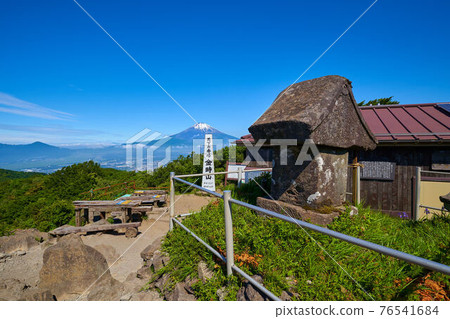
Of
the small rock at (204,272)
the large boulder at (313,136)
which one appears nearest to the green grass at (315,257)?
the small rock at (204,272)

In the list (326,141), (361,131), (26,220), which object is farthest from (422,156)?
(26,220)

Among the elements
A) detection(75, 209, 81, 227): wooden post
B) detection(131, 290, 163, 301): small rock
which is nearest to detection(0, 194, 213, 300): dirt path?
detection(131, 290, 163, 301): small rock

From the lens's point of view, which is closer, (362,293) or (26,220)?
(362,293)

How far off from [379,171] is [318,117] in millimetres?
5652

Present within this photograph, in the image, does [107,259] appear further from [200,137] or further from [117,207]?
[200,137]

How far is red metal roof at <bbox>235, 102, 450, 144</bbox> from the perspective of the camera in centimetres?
678

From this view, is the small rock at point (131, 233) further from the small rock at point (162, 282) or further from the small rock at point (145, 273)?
the small rock at point (162, 282)

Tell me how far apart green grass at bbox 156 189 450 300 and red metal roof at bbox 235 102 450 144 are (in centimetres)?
351

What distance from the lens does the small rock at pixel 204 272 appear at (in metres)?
2.86

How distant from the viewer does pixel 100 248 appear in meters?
5.95

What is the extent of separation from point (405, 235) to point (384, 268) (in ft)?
5.24

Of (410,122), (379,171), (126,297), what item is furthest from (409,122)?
(126,297)
